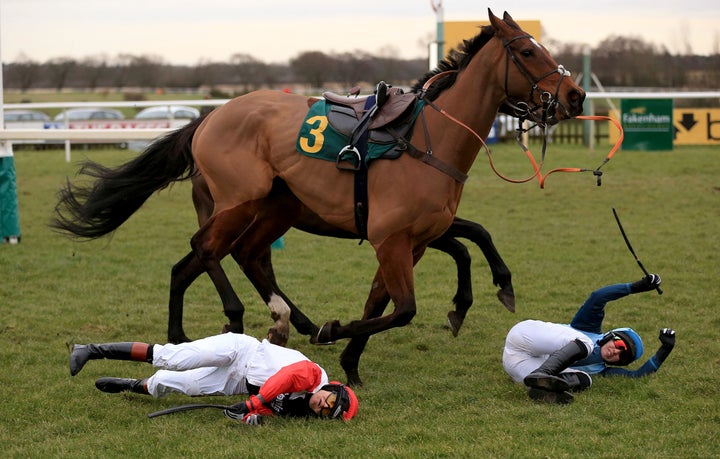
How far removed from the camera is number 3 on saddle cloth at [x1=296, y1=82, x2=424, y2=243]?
525cm

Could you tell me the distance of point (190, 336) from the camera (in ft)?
21.8

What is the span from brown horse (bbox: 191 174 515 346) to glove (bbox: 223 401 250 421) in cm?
120

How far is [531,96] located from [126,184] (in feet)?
9.65

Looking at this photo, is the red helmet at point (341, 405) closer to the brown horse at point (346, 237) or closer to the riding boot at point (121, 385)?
the riding boot at point (121, 385)

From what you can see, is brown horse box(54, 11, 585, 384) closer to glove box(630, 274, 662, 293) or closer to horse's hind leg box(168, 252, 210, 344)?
horse's hind leg box(168, 252, 210, 344)

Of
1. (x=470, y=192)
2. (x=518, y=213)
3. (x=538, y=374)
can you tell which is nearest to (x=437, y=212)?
(x=538, y=374)

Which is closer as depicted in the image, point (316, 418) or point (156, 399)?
point (316, 418)

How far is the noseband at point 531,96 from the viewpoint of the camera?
5.00m

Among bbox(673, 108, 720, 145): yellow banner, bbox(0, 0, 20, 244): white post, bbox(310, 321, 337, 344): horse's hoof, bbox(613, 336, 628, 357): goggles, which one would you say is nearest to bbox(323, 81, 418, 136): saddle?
bbox(310, 321, 337, 344): horse's hoof

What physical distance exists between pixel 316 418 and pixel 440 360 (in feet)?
5.04

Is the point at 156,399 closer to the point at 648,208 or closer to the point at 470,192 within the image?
the point at 648,208

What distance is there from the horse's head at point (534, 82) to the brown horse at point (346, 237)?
139cm

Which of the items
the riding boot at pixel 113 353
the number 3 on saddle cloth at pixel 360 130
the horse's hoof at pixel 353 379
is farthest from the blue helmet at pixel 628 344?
the riding boot at pixel 113 353

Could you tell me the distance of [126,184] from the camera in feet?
21.2
